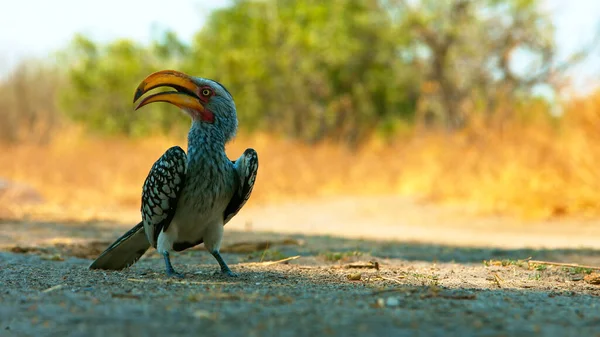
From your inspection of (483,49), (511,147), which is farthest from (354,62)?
(511,147)

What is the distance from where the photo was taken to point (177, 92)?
4742 millimetres

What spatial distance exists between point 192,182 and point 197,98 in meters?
0.60

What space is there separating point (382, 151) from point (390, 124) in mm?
6575

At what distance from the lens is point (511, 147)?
13227mm

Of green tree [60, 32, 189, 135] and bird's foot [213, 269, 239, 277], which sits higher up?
green tree [60, 32, 189, 135]

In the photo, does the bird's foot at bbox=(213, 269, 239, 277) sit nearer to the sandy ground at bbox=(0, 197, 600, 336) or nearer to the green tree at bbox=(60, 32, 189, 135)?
the sandy ground at bbox=(0, 197, 600, 336)

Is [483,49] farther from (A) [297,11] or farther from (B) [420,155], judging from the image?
(B) [420,155]

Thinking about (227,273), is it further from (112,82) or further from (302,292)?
(112,82)

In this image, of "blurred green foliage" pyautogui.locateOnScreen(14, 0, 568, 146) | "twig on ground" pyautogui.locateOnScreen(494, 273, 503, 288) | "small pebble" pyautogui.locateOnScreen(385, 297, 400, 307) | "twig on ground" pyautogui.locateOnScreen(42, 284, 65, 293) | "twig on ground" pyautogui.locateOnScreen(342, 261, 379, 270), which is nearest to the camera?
"small pebble" pyautogui.locateOnScreen(385, 297, 400, 307)

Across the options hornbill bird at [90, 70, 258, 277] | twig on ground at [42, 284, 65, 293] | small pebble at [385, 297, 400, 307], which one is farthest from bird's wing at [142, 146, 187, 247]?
small pebble at [385, 297, 400, 307]

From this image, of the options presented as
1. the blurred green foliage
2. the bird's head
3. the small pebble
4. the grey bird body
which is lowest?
the small pebble

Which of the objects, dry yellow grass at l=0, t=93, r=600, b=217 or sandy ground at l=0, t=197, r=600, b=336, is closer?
sandy ground at l=0, t=197, r=600, b=336

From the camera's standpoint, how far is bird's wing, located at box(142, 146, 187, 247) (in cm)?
444

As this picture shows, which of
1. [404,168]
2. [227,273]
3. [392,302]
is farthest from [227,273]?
[404,168]
